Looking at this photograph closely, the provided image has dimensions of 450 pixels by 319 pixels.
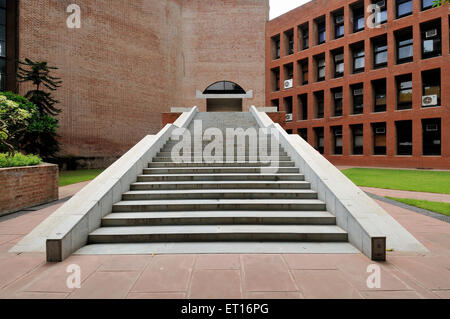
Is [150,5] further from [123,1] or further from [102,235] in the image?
[102,235]

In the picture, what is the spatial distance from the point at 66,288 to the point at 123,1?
22.8 meters

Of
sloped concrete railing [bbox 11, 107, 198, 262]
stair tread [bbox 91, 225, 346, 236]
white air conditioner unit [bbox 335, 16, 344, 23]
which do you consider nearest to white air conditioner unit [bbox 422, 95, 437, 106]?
white air conditioner unit [bbox 335, 16, 344, 23]

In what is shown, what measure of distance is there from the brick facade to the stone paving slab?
16.3 m

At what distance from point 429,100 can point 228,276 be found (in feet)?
68.3

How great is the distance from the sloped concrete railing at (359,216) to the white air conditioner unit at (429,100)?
54.9 feet

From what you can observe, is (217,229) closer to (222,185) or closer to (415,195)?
(222,185)

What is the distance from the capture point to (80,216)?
3.89 metres

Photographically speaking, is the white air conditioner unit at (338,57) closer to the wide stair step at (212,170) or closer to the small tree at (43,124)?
the wide stair step at (212,170)

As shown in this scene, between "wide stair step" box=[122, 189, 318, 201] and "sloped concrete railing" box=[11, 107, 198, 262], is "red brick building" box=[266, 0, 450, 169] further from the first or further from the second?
"sloped concrete railing" box=[11, 107, 198, 262]

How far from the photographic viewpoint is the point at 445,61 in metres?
16.0

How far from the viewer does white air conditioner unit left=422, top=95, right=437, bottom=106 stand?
54.6 ft

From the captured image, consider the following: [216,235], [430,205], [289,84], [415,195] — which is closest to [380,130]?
[289,84]

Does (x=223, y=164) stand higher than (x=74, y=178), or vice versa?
(x=223, y=164)
